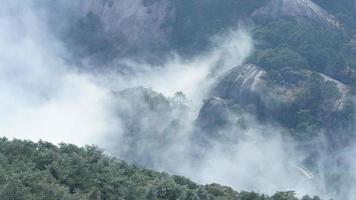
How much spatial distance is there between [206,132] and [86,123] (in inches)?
1020

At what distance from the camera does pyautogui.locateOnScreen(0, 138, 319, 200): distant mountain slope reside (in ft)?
221

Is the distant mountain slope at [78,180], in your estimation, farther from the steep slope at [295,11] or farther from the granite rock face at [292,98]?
the steep slope at [295,11]

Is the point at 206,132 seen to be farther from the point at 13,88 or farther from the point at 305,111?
the point at 13,88

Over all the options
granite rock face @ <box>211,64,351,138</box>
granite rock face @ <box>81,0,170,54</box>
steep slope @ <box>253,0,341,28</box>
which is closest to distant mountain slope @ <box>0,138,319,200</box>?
granite rock face @ <box>211,64,351,138</box>

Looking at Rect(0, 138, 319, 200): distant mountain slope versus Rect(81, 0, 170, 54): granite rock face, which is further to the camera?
Rect(81, 0, 170, 54): granite rock face

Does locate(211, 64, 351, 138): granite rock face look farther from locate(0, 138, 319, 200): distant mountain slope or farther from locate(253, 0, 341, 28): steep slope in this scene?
locate(0, 138, 319, 200): distant mountain slope

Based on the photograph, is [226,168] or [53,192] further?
[226,168]

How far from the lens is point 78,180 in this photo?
7594 centimetres

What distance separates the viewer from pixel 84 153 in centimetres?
8544

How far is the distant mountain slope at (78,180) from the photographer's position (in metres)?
67.5

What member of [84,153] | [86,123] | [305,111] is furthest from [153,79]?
[84,153]

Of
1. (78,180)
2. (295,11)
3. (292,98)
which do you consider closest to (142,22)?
(295,11)

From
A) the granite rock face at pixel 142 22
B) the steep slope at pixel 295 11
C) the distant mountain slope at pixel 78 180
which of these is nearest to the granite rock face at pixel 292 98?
the steep slope at pixel 295 11

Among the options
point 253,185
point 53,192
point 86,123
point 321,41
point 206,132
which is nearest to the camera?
point 53,192
